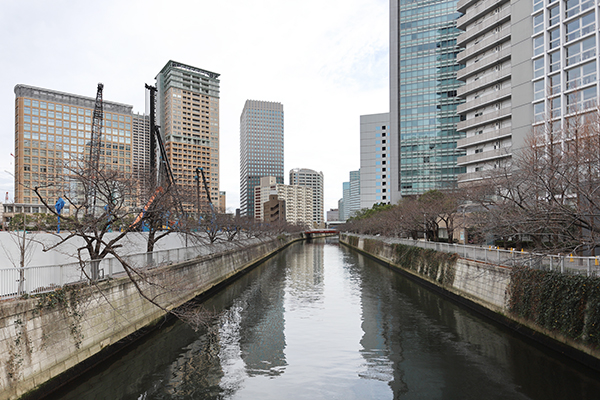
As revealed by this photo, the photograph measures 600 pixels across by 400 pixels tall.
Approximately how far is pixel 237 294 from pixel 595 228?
25.5m

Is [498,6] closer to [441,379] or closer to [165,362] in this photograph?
[441,379]

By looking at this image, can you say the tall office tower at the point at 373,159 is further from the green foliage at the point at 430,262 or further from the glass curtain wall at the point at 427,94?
the green foliage at the point at 430,262

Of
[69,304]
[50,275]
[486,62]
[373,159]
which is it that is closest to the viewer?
[50,275]

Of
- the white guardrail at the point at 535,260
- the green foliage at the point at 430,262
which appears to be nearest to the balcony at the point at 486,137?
the green foliage at the point at 430,262

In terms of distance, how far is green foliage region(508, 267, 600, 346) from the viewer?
13.2m

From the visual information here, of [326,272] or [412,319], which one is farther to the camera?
[326,272]

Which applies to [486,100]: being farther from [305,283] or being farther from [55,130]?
[55,130]

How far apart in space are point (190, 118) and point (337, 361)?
18537 cm

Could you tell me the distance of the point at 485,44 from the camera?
5538cm

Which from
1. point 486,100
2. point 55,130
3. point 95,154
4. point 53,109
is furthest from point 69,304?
point 53,109

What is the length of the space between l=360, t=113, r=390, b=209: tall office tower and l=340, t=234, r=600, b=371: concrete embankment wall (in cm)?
9248

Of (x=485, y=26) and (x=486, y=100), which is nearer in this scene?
(x=486, y=100)

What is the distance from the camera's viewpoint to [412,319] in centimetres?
2278

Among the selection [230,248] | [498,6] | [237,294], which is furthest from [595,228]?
[498,6]
